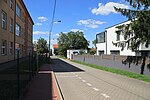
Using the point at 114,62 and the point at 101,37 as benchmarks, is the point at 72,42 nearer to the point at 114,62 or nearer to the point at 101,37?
the point at 101,37

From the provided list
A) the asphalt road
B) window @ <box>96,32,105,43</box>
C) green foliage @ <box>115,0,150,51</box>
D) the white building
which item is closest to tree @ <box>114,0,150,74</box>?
green foliage @ <box>115,0,150,51</box>

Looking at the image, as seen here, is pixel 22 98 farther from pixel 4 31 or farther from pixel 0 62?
pixel 4 31

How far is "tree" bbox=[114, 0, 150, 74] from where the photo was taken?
62.5ft

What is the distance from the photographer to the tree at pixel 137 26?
62.5 ft

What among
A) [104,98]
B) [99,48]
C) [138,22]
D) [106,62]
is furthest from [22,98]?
[99,48]

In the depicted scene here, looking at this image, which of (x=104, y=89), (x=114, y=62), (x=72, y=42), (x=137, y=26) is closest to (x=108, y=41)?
(x=114, y=62)

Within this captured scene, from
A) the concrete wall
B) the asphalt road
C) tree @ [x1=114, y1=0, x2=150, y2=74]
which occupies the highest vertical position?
tree @ [x1=114, y1=0, x2=150, y2=74]

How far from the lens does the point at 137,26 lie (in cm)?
1969

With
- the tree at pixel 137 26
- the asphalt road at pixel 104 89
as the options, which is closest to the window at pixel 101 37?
the tree at pixel 137 26

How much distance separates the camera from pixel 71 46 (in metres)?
96.4

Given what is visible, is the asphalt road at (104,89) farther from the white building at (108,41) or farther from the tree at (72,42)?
the tree at (72,42)

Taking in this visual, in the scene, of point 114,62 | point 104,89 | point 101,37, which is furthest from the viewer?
point 101,37

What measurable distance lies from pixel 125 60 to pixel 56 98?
1681 centimetres

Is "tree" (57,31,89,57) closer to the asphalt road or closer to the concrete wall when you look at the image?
the concrete wall
